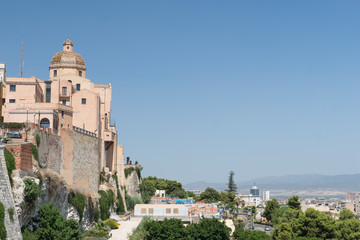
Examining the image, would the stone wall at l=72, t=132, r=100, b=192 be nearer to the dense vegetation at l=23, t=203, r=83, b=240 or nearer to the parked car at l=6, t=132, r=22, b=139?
the parked car at l=6, t=132, r=22, b=139

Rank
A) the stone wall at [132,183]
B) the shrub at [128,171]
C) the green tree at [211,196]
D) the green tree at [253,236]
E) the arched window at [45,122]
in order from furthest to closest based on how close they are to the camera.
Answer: the green tree at [211,196] → the stone wall at [132,183] → the shrub at [128,171] → the green tree at [253,236] → the arched window at [45,122]

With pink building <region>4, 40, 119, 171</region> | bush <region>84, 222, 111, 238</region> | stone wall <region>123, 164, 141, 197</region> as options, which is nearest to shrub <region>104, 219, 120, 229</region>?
bush <region>84, 222, 111, 238</region>

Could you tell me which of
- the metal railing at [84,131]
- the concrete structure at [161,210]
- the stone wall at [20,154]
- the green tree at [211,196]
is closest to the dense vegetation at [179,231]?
the metal railing at [84,131]

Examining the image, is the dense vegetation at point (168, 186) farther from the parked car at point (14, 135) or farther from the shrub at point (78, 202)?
the parked car at point (14, 135)

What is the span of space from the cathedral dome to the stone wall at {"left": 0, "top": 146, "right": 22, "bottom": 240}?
1495 inches

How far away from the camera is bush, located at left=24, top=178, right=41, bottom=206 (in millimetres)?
37594

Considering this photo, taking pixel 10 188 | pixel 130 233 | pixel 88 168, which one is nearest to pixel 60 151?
pixel 88 168

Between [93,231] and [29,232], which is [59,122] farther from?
[29,232]

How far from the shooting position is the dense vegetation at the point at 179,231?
52938 mm

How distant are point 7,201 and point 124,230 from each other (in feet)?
94.5

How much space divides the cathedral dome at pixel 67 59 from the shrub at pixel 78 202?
79.3 ft

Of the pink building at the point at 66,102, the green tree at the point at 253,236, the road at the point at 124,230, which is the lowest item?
the green tree at the point at 253,236

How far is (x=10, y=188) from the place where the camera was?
115 ft

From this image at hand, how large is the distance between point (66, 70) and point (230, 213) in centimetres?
3782
